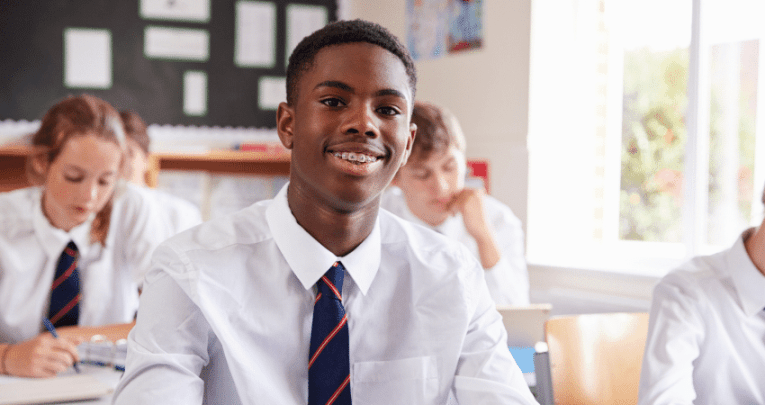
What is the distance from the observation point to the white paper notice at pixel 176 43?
4074 millimetres

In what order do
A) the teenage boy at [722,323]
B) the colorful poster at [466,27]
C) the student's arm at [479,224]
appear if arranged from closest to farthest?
the teenage boy at [722,323] → the student's arm at [479,224] → the colorful poster at [466,27]

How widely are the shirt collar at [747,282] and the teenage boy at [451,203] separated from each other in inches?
49.3

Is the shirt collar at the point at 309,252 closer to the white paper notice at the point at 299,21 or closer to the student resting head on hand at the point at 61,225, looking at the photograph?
the student resting head on hand at the point at 61,225

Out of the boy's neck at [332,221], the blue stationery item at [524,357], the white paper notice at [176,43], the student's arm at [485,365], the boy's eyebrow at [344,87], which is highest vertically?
the white paper notice at [176,43]

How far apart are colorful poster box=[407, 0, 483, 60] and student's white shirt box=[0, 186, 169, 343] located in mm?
2071

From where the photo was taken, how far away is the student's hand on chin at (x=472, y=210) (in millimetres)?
2795

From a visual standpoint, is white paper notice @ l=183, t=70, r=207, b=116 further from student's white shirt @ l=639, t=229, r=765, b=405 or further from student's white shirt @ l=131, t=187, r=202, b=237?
student's white shirt @ l=639, t=229, r=765, b=405

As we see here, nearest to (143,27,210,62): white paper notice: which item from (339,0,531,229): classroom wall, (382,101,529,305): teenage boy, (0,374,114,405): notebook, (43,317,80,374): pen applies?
(339,0,531,229): classroom wall

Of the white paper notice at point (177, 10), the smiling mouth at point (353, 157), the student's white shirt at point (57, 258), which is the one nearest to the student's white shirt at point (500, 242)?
the student's white shirt at point (57, 258)

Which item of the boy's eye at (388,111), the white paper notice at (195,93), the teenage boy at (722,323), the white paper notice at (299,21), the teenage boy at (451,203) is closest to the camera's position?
the boy's eye at (388,111)

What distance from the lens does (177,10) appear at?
4.14m

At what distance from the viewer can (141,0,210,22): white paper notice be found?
4.06 metres

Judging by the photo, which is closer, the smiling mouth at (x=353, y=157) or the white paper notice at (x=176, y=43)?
the smiling mouth at (x=353, y=157)

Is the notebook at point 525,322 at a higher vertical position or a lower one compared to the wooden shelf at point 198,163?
lower
